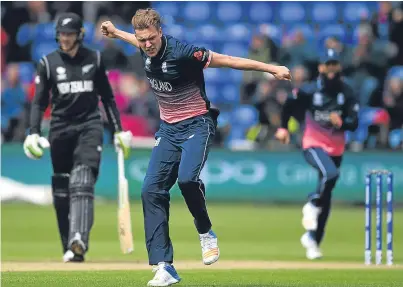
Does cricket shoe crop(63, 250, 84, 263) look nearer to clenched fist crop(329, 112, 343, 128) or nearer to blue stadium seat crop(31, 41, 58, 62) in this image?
A: clenched fist crop(329, 112, 343, 128)

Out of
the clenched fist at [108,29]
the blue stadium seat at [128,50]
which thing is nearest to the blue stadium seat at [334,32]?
the blue stadium seat at [128,50]

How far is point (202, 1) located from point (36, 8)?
3.54 m

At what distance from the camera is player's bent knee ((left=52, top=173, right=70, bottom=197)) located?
12.2m

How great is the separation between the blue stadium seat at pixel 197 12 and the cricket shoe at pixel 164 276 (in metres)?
15.6

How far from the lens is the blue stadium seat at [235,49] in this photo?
23.5 metres

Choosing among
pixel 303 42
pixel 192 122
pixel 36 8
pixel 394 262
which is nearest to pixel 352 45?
pixel 303 42

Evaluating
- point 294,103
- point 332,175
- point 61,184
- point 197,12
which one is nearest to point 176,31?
point 197,12

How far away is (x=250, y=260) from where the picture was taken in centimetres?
1248

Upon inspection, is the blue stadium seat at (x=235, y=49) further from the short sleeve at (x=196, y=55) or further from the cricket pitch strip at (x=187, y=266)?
the short sleeve at (x=196, y=55)

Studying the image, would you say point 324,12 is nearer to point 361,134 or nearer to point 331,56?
point 361,134

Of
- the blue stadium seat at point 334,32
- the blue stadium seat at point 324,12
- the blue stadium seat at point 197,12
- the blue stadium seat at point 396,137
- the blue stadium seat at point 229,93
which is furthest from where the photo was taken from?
the blue stadium seat at point 197,12

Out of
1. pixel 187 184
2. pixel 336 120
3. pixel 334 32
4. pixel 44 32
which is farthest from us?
pixel 44 32

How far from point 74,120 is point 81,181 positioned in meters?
0.67

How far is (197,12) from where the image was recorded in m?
24.2
